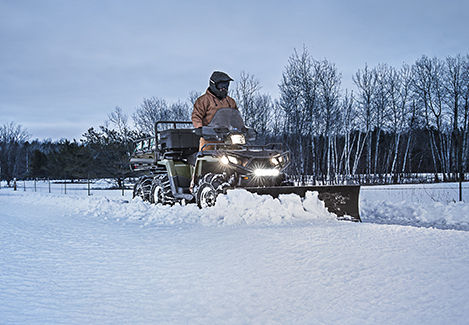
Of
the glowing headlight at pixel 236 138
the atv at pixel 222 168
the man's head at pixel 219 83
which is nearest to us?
the atv at pixel 222 168

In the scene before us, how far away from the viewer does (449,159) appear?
103 feet

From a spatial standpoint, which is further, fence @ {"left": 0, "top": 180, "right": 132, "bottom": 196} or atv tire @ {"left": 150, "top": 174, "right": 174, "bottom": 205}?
fence @ {"left": 0, "top": 180, "right": 132, "bottom": 196}

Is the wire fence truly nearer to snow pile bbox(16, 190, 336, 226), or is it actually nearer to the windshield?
snow pile bbox(16, 190, 336, 226)

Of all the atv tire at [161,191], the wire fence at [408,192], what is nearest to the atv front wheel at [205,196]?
the atv tire at [161,191]

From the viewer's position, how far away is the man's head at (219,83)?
948 cm

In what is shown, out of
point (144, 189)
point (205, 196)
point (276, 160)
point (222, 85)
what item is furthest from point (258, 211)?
point (144, 189)

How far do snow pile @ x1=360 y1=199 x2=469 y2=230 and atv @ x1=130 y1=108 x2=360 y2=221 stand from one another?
4.37 feet

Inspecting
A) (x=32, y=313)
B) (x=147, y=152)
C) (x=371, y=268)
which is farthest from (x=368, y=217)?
(x=32, y=313)

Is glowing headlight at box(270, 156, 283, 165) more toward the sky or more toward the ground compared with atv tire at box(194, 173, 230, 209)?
more toward the sky

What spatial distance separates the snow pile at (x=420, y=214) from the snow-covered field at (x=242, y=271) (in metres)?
0.60

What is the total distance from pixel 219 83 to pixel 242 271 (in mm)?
6062

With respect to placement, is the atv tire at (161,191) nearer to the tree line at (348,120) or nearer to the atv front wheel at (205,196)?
the atv front wheel at (205,196)

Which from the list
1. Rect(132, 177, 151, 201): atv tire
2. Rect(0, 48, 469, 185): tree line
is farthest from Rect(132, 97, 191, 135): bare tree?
Rect(132, 177, 151, 201): atv tire

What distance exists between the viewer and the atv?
26.2 ft
